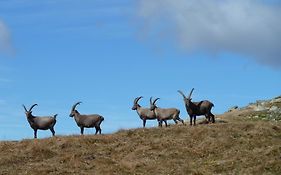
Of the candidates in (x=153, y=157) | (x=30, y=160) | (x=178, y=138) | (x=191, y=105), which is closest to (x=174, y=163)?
(x=153, y=157)

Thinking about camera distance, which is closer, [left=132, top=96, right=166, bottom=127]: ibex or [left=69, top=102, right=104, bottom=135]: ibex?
[left=69, top=102, right=104, bottom=135]: ibex

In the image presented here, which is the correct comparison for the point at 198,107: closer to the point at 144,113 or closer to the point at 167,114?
the point at 167,114

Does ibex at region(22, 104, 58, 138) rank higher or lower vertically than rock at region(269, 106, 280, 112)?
lower

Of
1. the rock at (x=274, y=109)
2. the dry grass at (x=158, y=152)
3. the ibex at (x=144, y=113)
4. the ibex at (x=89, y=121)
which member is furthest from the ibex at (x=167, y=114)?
the rock at (x=274, y=109)

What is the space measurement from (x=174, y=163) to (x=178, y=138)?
14.7 feet

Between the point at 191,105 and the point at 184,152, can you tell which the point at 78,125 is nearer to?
the point at 191,105

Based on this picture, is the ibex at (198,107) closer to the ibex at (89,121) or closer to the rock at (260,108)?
the ibex at (89,121)

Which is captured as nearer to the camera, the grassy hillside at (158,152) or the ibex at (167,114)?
the grassy hillside at (158,152)

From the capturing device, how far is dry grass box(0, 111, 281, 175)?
28.0 metres

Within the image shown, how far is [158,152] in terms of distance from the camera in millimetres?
31031

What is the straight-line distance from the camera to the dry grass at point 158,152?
1102 inches

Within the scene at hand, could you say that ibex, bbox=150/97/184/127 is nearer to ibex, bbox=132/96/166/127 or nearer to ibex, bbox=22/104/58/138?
ibex, bbox=132/96/166/127

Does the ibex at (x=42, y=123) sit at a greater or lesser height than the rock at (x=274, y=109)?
lesser

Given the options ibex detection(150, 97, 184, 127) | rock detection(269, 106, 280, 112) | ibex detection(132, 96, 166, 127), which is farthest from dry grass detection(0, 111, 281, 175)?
rock detection(269, 106, 280, 112)
